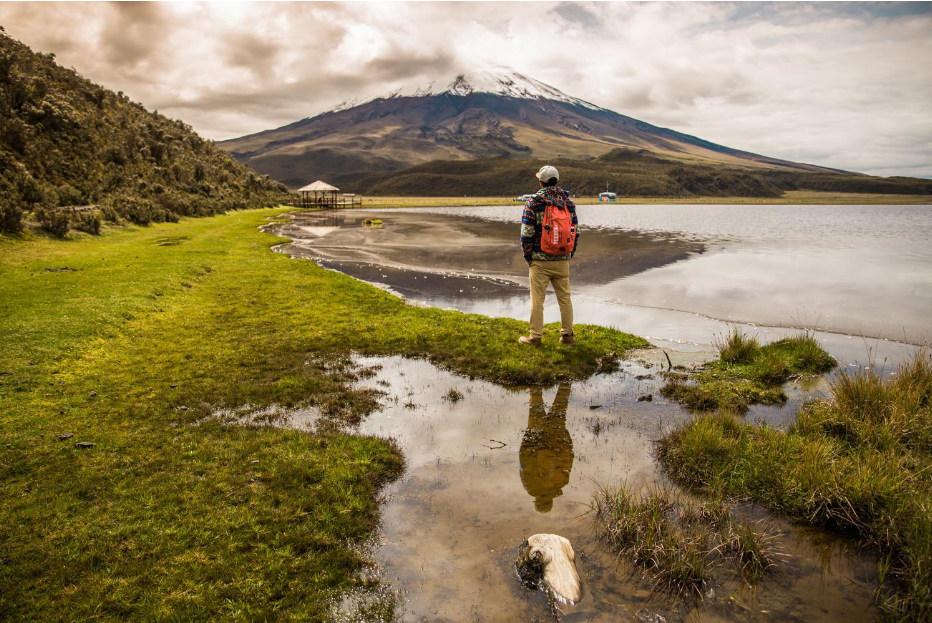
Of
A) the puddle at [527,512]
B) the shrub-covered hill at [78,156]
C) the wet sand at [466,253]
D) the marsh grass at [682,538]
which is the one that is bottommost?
the puddle at [527,512]

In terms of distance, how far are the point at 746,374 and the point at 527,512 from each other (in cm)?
542

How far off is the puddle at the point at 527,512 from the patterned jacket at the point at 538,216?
256 cm

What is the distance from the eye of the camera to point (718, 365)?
345 inches

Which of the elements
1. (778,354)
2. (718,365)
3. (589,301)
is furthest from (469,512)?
(589,301)

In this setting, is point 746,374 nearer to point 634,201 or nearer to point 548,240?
point 548,240

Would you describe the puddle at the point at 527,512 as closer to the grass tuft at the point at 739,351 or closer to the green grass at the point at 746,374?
the green grass at the point at 746,374

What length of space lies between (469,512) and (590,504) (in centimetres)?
115

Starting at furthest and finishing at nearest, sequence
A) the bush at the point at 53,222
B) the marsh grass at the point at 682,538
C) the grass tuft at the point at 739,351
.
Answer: the bush at the point at 53,222
the grass tuft at the point at 739,351
the marsh grass at the point at 682,538

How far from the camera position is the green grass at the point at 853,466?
3.80m

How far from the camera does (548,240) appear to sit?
890cm

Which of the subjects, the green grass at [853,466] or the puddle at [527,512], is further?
the green grass at [853,466]

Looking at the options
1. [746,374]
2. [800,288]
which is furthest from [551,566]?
[800,288]

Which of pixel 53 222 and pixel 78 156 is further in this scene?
pixel 78 156

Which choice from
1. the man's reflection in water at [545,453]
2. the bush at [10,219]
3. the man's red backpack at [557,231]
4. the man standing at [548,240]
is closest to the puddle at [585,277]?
the man standing at [548,240]
